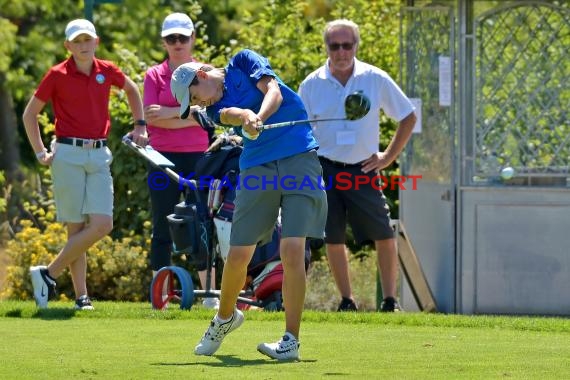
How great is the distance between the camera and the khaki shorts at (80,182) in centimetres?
1091

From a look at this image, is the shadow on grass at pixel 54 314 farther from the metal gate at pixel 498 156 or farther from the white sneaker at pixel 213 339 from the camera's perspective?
the metal gate at pixel 498 156

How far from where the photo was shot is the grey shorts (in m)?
8.18

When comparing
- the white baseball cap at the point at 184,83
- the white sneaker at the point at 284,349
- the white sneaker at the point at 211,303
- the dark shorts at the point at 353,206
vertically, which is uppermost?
the white baseball cap at the point at 184,83

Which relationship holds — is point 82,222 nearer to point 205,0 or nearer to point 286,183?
point 286,183

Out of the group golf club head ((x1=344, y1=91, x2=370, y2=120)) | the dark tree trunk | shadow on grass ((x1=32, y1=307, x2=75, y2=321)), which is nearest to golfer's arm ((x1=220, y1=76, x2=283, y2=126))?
golf club head ((x1=344, y1=91, x2=370, y2=120))

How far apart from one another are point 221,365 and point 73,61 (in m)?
3.70

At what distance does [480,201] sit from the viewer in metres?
12.0

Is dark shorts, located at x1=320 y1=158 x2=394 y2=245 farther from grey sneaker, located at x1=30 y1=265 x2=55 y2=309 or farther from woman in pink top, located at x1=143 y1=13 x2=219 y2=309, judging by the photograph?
grey sneaker, located at x1=30 y1=265 x2=55 y2=309

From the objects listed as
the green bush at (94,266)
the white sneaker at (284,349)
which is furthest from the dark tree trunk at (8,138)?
the white sneaker at (284,349)

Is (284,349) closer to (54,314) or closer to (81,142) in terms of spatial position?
(54,314)

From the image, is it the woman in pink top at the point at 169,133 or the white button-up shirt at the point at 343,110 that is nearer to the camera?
the white button-up shirt at the point at 343,110

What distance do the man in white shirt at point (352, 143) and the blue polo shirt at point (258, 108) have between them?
2902mm

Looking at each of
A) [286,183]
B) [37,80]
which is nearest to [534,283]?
[286,183]

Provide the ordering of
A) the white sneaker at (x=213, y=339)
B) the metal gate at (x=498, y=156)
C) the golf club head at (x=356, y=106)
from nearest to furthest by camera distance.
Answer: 1. the white sneaker at (x=213, y=339)
2. the golf club head at (x=356, y=106)
3. the metal gate at (x=498, y=156)
